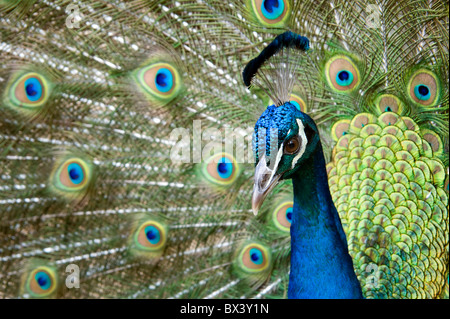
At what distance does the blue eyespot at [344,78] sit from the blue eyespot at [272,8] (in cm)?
29

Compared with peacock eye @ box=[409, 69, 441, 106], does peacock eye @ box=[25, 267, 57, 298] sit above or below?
below

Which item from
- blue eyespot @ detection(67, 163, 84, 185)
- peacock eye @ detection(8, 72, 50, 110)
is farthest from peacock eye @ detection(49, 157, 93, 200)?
peacock eye @ detection(8, 72, 50, 110)

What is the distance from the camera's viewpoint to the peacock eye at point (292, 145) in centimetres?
111

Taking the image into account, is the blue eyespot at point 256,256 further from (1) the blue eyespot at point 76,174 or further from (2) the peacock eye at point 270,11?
(2) the peacock eye at point 270,11

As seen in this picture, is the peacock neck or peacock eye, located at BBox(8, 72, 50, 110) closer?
the peacock neck

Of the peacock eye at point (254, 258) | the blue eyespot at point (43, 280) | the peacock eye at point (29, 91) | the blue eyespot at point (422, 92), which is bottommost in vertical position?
the blue eyespot at point (43, 280)

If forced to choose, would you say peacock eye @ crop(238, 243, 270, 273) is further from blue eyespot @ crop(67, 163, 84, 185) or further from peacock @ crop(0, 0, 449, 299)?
blue eyespot @ crop(67, 163, 84, 185)

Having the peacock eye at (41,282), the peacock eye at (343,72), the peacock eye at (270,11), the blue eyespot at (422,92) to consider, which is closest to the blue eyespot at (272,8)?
the peacock eye at (270,11)

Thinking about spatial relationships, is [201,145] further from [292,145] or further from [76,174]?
[292,145]

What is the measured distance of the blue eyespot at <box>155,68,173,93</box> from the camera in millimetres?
1742

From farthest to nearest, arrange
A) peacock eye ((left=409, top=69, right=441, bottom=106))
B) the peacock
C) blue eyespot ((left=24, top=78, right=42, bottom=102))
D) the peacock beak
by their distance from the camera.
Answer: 1. blue eyespot ((left=24, top=78, right=42, bottom=102))
2. peacock eye ((left=409, top=69, right=441, bottom=106))
3. the peacock
4. the peacock beak

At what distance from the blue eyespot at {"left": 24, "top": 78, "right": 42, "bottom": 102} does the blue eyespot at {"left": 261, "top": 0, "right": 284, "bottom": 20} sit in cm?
85
